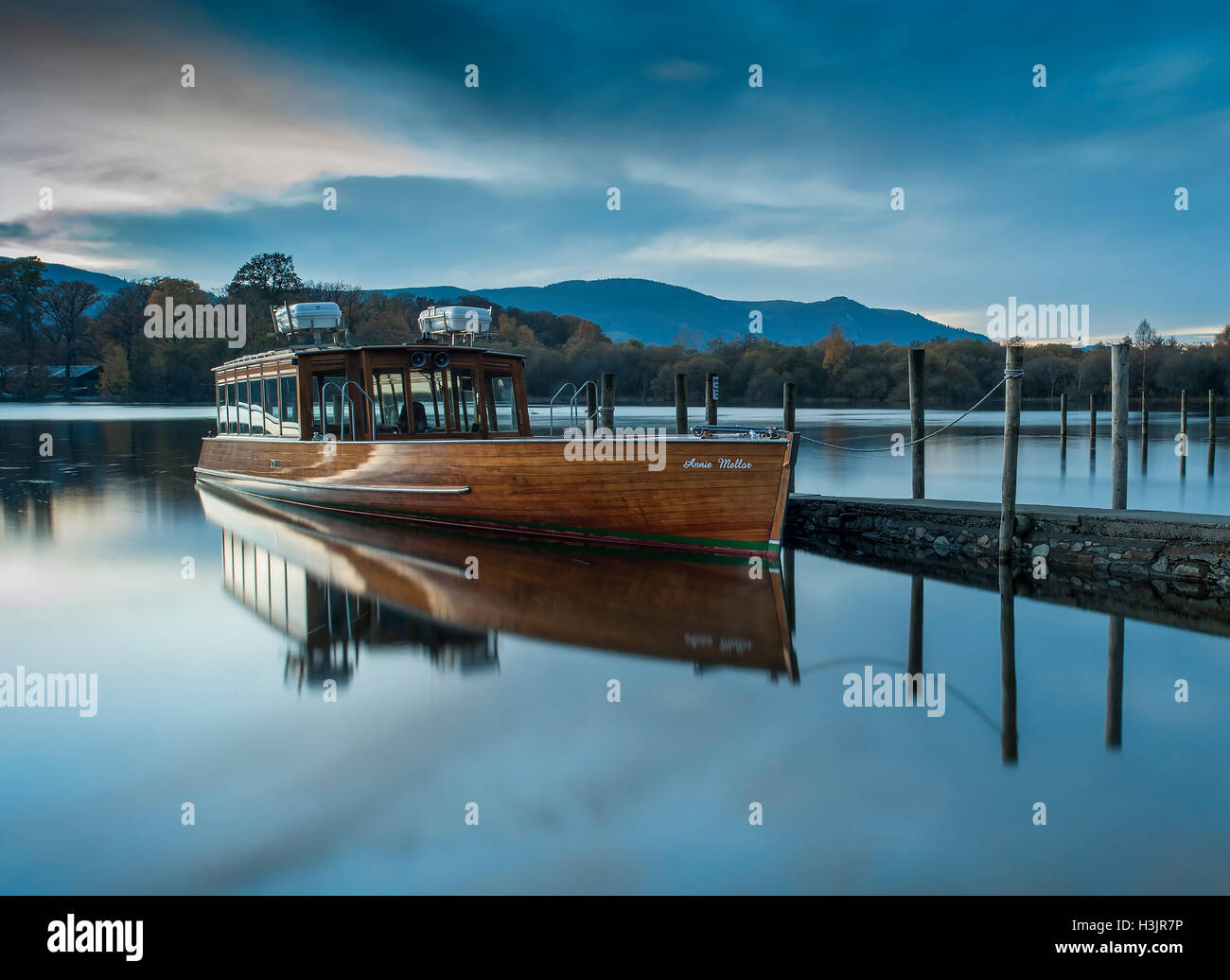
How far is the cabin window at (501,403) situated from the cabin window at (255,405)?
5.00 meters

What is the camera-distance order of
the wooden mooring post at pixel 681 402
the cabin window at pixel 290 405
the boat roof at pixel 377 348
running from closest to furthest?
the boat roof at pixel 377 348 → the cabin window at pixel 290 405 → the wooden mooring post at pixel 681 402

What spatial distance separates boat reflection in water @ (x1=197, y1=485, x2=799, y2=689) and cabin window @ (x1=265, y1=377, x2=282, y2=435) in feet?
11.0

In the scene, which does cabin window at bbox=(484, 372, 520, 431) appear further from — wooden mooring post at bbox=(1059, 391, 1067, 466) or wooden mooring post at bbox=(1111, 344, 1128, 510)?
wooden mooring post at bbox=(1059, 391, 1067, 466)

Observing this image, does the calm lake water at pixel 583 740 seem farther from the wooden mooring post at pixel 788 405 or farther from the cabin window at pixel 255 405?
the cabin window at pixel 255 405

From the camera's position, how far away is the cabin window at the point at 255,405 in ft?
55.2

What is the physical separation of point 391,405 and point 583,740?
937 centimetres

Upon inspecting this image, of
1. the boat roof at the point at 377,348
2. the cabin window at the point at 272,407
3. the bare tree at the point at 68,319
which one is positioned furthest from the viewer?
the bare tree at the point at 68,319

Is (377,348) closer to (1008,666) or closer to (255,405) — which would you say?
(255,405)

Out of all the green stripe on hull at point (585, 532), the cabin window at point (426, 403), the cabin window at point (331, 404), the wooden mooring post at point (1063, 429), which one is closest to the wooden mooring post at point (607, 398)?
the cabin window at point (426, 403)

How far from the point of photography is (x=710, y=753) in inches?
218

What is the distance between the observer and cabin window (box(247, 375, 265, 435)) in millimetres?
16812

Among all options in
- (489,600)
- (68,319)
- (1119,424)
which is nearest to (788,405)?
(1119,424)
